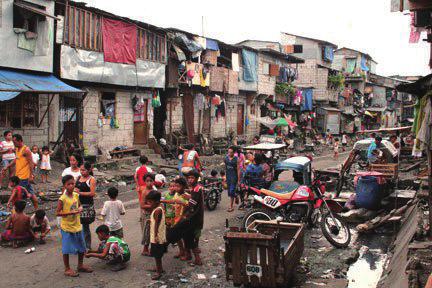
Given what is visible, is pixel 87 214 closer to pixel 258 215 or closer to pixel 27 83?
pixel 258 215

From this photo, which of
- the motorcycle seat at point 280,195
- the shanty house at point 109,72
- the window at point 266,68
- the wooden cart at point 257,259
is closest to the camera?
the wooden cart at point 257,259

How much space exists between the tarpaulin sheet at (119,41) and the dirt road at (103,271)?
12.3 m

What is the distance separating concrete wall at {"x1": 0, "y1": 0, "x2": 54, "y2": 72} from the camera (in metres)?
14.6

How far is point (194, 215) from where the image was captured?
7.30m

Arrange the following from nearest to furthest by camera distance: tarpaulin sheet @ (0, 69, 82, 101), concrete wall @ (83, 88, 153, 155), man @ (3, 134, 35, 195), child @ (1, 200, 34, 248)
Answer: child @ (1, 200, 34, 248) → man @ (3, 134, 35, 195) → tarpaulin sheet @ (0, 69, 82, 101) → concrete wall @ (83, 88, 153, 155)

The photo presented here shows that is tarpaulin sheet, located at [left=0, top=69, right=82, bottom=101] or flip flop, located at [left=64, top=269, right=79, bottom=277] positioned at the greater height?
tarpaulin sheet, located at [left=0, top=69, right=82, bottom=101]

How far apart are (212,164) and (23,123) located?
396 inches

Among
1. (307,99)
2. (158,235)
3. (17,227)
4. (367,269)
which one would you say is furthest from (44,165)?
(307,99)

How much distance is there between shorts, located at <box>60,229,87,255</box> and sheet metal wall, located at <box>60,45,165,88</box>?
11.5m

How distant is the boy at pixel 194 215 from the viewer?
23.8 ft

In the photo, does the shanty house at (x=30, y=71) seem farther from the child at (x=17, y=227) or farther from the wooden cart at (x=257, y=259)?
the wooden cart at (x=257, y=259)

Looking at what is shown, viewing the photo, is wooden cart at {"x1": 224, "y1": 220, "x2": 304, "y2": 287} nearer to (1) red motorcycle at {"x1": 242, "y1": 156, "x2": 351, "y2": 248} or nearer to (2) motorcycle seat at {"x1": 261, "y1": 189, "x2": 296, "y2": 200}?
(1) red motorcycle at {"x1": 242, "y1": 156, "x2": 351, "y2": 248}

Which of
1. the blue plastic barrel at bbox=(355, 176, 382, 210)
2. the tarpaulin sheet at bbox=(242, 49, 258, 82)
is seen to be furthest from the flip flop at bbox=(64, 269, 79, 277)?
the tarpaulin sheet at bbox=(242, 49, 258, 82)

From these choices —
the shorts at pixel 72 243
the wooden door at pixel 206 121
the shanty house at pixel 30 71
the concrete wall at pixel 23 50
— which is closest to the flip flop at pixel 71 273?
the shorts at pixel 72 243
